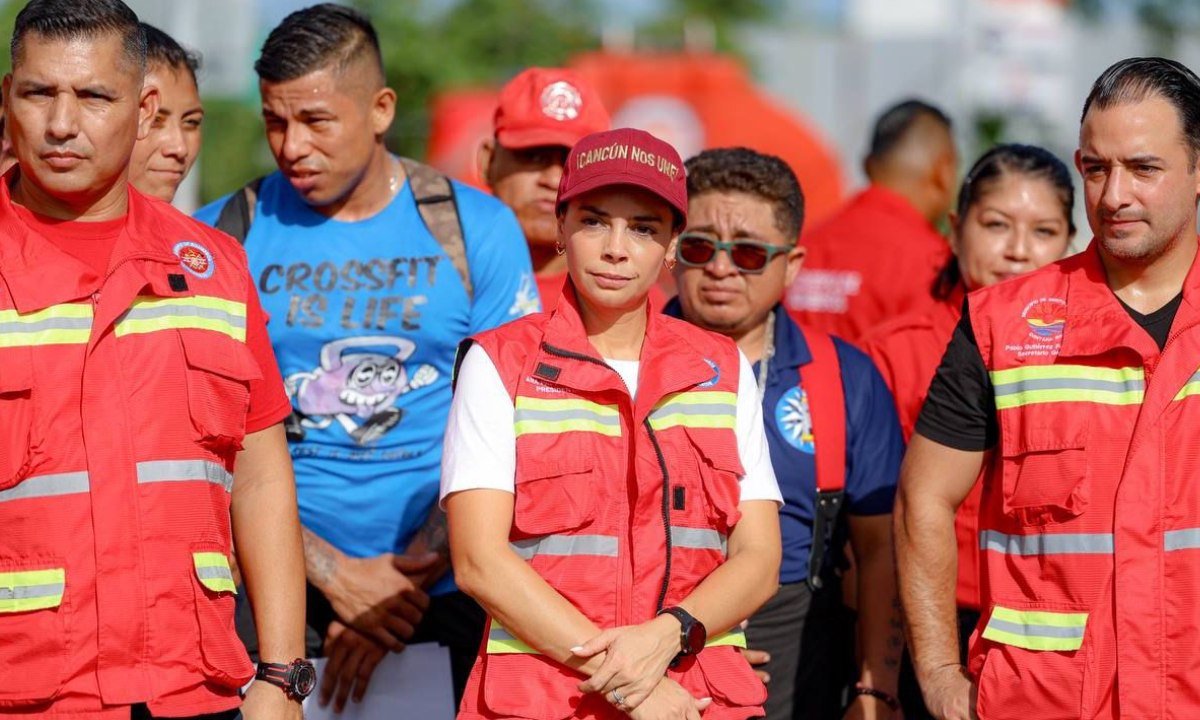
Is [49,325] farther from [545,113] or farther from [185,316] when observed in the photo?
[545,113]

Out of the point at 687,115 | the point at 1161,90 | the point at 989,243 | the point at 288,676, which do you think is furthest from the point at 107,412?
the point at 687,115

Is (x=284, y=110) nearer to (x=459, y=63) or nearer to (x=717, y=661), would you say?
(x=717, y=661)

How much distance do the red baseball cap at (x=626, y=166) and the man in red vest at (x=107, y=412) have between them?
88cm

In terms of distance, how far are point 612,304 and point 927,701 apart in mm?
1325

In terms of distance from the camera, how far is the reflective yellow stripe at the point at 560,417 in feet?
12.2

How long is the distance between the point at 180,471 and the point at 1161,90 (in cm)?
258

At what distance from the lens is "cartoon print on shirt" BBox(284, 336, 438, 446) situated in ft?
16.0

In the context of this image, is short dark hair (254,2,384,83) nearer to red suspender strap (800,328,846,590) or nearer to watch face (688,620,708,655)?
red suspender strap (800,328,846,590)

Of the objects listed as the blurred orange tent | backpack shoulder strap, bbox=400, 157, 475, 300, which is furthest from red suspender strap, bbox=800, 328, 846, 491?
the blurred orange tent

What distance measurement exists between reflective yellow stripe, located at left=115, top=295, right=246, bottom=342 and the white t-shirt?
1.84 ft

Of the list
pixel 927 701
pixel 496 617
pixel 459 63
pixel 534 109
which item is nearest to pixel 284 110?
pixel 534 109

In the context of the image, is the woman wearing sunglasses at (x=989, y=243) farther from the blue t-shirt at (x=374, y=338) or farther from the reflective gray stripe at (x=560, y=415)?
the reflective gray stripe at (x=560, y=415)

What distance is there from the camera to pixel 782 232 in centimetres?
516

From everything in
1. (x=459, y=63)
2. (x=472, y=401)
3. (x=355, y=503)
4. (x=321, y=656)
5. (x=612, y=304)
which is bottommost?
(x=321, y=656)
